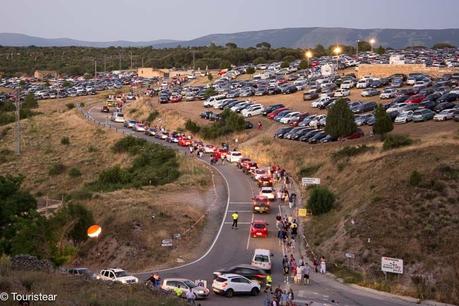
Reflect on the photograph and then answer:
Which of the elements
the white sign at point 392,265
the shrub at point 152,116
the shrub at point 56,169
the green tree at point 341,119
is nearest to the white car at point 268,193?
the green tree at point 341,119

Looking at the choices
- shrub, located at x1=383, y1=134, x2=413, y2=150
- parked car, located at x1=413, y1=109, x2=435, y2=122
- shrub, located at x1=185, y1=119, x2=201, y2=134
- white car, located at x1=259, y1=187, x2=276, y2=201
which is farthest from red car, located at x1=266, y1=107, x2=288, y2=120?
white car, located at x1=259, y1=187, x2=276, y2=201

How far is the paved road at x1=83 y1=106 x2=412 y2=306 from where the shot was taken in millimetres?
25734

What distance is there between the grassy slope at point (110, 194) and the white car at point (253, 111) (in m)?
14.3

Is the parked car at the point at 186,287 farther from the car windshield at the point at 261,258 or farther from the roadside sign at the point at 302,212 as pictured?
the roadside sign at the point at 302,212

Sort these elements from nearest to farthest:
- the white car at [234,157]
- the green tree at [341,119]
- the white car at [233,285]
Result: 1. the white car at [233,285]
2. the green tree at [341,119]
3. the white car at [234,157]

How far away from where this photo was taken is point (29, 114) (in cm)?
9625

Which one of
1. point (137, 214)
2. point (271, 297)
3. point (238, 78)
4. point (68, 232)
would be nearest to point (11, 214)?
point (68, 232)

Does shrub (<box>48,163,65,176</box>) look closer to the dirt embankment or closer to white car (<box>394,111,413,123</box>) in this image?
the dirt embankment

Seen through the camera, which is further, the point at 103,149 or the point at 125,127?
the point at 125,127

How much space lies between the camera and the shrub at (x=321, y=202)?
38094 millimetres

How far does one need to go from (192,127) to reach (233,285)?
4493 centimetres

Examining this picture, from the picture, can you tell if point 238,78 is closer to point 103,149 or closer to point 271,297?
point 103,149

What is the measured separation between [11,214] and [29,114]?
64.3 meters

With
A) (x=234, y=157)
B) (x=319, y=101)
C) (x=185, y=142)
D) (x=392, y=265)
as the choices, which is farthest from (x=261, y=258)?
(x=319, y=101)
